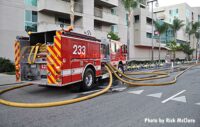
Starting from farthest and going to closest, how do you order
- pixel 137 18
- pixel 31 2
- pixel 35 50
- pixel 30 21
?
pixel 137 18, pixel 31 2, pixel 30 21, pixel 35 50

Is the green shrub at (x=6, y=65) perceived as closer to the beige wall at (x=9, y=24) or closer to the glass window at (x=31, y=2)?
the beige wall at (x=9, y=24)

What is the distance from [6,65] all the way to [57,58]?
1361cm

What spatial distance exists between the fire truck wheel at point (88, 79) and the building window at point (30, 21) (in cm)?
1500

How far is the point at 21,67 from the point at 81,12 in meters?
19.2

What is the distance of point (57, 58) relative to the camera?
24.8 feet

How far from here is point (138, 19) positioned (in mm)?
41625

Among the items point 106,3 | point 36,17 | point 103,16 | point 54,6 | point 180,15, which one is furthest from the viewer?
point 180,15

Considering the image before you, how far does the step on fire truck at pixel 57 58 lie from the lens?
762cm

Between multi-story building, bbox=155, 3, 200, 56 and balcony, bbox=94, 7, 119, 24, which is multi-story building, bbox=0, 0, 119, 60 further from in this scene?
multi-story building, bbox=155, 3, 200, 56

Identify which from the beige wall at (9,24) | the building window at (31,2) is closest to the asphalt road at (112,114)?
the beige wall at (9,24)

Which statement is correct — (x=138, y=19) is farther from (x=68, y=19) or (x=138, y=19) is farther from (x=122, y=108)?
(x=122, y=108)

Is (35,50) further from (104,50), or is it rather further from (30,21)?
(30,21)

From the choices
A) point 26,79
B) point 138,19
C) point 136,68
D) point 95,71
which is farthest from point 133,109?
point 138,19

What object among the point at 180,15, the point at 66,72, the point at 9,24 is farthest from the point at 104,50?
the point at 180,15
